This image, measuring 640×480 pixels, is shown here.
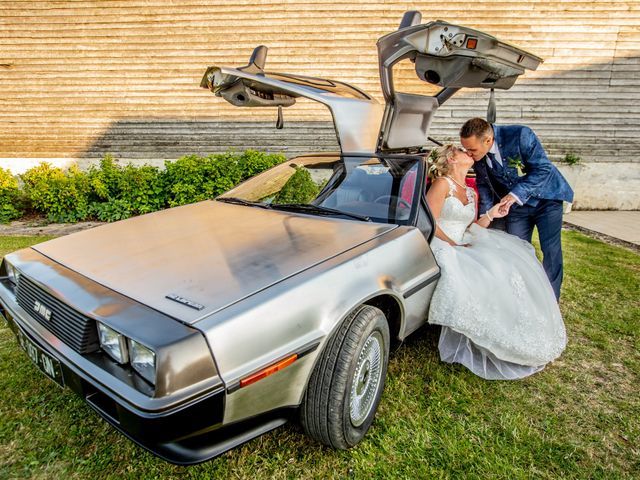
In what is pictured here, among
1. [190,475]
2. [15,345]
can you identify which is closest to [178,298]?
[190,475]

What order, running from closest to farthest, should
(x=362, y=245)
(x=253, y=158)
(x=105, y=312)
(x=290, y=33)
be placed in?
1. (x=105, y=312)
2. (x=362, y=245)
3. (x=253, y=158)
4. (x=290, y=33)

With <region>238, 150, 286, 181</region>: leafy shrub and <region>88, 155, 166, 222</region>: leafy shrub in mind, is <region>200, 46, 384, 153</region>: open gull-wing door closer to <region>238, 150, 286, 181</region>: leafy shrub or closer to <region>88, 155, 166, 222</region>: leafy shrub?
<region>238, 150, 286, 181</region>: leafy shrub

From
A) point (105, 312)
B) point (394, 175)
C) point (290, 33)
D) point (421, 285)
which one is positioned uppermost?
point (290, 33)

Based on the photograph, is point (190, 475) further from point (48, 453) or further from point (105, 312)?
point (105, 312)

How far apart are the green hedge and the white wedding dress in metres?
4.38

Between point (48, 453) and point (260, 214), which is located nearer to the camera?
point (48, 453)

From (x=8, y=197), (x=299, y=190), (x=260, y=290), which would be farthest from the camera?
(x=8, y=197)

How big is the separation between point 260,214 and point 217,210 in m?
0.37

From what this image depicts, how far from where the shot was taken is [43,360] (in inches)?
68.1

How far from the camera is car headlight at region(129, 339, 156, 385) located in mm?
1381

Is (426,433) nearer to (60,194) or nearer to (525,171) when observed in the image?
(525,171)

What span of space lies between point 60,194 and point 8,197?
0.94 meters

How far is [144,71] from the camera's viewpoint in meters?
7.39

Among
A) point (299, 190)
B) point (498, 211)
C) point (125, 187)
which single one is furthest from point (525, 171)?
point (125, 187)
